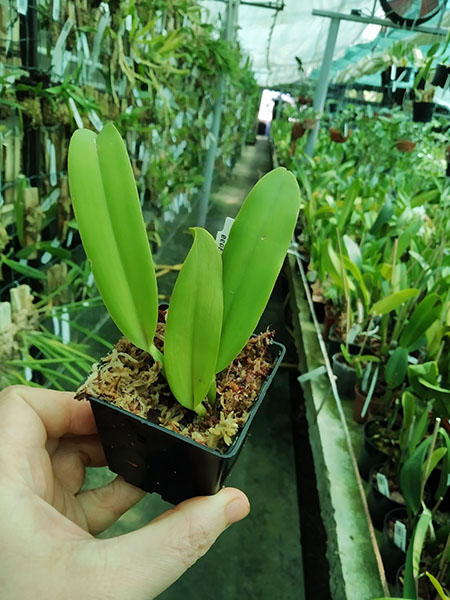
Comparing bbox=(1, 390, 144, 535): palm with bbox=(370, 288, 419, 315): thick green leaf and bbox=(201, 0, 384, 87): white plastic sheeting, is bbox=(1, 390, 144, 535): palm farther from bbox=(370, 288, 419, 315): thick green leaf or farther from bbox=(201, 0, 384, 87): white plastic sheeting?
bbox=(201, 0, 384, 87): white plastic sheeting

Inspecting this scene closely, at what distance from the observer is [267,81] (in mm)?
9500

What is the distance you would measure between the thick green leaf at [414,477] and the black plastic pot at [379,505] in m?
0.14

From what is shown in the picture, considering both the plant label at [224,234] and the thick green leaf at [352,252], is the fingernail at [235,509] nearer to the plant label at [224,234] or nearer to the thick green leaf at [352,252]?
the plant label at [224,234]

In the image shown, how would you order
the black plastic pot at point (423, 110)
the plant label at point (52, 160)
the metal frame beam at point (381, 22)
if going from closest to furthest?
the plant label at point (52, 160) < the metal frame beam at point (381, 22) < the black plastic pot at point (423, 110)

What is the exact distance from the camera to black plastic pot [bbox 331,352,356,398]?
3.72ft

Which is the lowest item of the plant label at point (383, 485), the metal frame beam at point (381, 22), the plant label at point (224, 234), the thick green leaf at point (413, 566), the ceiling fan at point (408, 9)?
the plant label at point (383, 485)

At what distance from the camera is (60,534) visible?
14.4 inches

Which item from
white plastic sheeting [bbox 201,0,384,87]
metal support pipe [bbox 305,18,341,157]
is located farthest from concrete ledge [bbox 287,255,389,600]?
white plastic sheeting [bbox 201,0,384,87]

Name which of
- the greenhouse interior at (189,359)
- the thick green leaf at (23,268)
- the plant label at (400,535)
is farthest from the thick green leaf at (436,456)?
the thick green leaf at (23,268)

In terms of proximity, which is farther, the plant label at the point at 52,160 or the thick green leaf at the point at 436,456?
the plant label at the point at 52,160

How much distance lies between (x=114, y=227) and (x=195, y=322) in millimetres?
103

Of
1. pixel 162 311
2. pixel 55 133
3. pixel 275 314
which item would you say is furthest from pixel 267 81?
pixel 162 311

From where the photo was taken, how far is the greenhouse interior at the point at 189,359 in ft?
1.18

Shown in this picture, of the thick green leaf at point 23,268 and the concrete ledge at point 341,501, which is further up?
the thick green leaf at point 23,268
